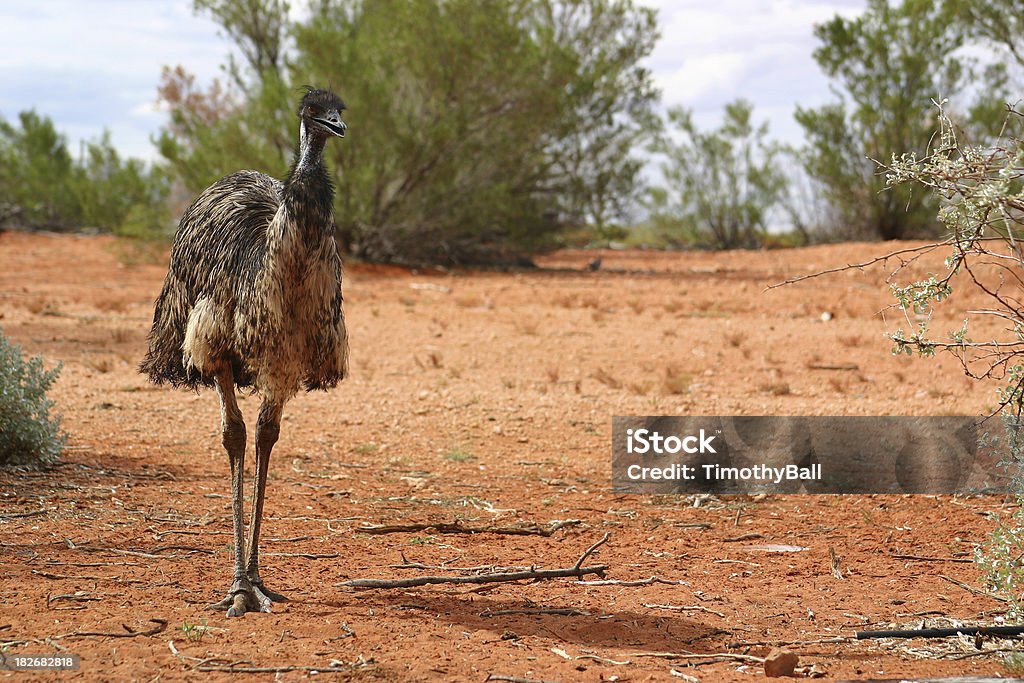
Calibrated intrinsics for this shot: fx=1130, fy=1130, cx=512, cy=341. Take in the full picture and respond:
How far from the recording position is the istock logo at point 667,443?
7.53 m

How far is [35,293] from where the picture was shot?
1631 cm

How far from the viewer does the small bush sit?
6887 millimetres

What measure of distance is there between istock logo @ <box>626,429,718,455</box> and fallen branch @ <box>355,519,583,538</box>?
1.44m

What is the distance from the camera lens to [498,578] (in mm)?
5316

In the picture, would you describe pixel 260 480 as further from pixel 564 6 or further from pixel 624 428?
pixel 564 6

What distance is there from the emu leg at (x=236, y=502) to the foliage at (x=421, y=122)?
14965mm

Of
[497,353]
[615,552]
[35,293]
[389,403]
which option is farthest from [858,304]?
[35,293]

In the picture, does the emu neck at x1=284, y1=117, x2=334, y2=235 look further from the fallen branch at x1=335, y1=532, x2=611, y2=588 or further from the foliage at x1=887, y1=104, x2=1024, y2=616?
the foliage at x1=887, y1=104, x2=1024, y2=616

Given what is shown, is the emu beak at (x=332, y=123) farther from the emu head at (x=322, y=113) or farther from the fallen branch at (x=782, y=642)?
the fallen branch at (x=782, y=642)

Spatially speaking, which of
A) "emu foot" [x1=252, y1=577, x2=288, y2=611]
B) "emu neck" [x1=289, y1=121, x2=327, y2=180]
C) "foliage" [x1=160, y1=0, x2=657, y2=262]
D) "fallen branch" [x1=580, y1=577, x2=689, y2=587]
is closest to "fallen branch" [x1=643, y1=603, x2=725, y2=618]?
"fallen branch" [x1=580, y1=577, x2=689, y2=587]

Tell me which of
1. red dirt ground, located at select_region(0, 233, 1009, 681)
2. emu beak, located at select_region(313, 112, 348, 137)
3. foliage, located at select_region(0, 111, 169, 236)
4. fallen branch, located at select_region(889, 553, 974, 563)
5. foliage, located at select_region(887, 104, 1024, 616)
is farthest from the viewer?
foliage, located at select_region(0, 111, 169, 236)
